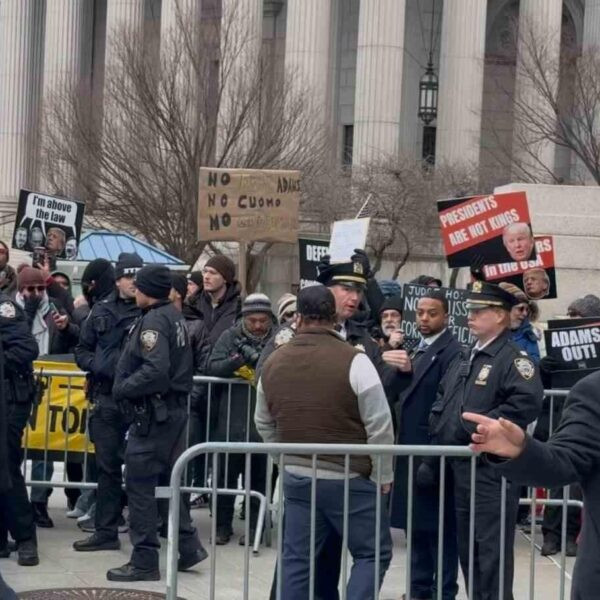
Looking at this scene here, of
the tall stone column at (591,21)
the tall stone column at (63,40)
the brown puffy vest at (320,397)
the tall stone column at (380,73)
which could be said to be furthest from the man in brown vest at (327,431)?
the tall stone column at (591,21)

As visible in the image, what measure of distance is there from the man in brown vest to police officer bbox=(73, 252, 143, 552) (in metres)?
2.64

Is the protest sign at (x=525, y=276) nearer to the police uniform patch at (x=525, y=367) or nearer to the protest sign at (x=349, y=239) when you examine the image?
the protest sign at (x=349, y=239)

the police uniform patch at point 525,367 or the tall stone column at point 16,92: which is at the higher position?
the tall stone column at point 16,92

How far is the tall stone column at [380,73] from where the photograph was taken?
4028 cm

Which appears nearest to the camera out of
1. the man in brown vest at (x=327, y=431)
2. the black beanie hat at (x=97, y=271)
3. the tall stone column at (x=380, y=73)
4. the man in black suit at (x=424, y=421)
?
the man in brown vest at (x=327, y=431)

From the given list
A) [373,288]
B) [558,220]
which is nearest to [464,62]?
[558,220]

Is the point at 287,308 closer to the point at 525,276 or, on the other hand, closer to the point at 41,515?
the point at 525,276

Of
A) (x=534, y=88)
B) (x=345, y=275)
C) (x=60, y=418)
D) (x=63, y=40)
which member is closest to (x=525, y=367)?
(x=345, y=275)

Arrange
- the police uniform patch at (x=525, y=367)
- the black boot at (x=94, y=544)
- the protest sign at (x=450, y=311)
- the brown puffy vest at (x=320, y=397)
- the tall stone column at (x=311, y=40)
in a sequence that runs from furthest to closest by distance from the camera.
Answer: the tall stone column at (x=311, y=40), the protest sign at (x=450, y=311), the black boot at (x=94, y=544), the police uniform patch at (x=525, y=367), the brown puffy vest at (x=320, y=397)

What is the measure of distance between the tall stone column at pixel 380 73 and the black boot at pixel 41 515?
3032 cm

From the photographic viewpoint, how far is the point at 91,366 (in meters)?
9.27

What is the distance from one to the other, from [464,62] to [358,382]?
35.5 m

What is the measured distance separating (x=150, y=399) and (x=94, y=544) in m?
1.42

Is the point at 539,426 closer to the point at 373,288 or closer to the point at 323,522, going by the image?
the point at 373,288
